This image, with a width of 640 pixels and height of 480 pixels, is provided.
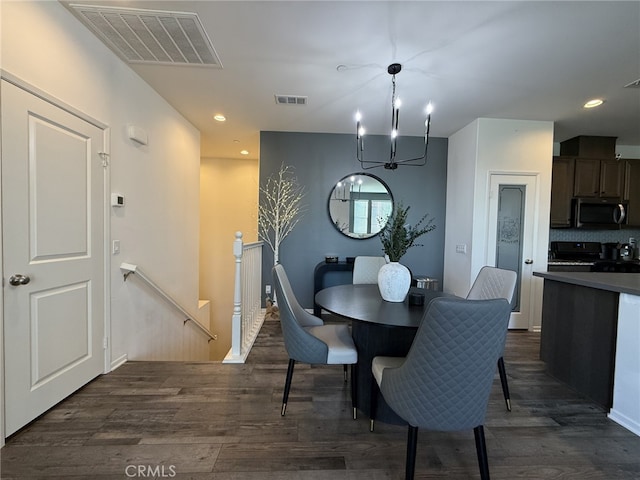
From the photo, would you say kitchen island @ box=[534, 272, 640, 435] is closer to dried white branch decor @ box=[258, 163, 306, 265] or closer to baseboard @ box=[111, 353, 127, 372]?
dried white branch decor @ box=[258, 163, 306, 265]

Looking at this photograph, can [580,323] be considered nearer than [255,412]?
No

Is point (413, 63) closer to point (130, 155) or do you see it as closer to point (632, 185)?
point (130, 155)

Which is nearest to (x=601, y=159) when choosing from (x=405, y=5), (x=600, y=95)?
(x=600, y=95)

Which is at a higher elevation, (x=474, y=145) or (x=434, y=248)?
(x=474, y=145)

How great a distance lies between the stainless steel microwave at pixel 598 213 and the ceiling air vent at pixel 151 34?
5017 millimetres

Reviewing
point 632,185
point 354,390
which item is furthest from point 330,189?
point 632,185

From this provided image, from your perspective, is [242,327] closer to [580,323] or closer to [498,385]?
[498,385]

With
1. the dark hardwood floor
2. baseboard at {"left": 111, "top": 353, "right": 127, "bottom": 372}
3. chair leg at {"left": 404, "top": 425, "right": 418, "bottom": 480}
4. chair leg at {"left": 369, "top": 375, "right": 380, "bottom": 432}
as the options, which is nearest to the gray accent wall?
baseboard at {"left": 111, "top": 353, "right": 127, "bottom": 372}

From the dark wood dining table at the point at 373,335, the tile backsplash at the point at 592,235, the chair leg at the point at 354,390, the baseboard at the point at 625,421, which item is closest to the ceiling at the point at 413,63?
the tile backsplash at the point at 592,235

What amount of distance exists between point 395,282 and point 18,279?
238 centimetres

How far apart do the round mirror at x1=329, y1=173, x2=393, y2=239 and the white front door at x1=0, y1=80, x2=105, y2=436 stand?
2.79 metres

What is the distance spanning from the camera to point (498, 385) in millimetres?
2215

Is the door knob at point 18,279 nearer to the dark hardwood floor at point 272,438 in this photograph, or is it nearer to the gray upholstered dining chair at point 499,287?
the dark hardwood floor at point 272,438

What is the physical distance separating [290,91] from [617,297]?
326 cm
